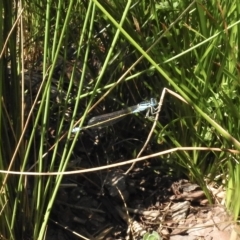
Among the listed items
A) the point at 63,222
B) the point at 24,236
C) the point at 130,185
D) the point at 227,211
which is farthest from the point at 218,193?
the point at 24,236

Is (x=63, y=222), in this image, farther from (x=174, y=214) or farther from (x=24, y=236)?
(x=174, y=214)

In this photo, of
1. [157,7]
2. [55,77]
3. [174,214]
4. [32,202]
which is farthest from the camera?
[55,77]

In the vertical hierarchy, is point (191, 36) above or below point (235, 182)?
above

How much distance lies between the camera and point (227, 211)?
151cm

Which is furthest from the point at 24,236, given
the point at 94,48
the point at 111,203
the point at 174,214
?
the point at 94,48

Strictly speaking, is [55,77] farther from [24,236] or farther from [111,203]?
[24,236]

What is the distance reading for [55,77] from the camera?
5.89ft

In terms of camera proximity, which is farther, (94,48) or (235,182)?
(94,48)

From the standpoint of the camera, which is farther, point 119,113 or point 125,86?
point 125,86

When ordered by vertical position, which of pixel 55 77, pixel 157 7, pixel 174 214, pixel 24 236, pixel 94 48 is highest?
pixel 157 7

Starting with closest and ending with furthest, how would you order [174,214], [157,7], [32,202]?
[32,202], [157,7], [174,214]

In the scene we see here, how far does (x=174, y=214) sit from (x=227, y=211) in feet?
0.44

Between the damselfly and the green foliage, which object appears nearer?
the green foliage

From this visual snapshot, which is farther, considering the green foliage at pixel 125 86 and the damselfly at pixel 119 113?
the damselfly at pixel 119 113
